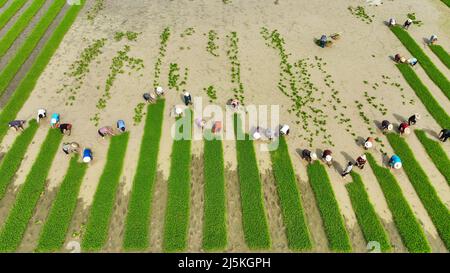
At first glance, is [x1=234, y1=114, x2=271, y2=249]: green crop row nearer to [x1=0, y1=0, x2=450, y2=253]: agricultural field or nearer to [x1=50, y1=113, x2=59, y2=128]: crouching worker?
[x1=0, y1=0, x2=450, y2=253]: agricultural field

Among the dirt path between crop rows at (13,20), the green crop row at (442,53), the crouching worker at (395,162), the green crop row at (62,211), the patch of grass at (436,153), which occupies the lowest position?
the green crop row at (62,211)

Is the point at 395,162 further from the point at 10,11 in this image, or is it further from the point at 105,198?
the point at 10,11

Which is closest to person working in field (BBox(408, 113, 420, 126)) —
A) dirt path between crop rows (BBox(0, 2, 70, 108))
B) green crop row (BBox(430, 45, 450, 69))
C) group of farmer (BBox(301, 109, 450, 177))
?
group of farmer (BBox(301, 109, 450, 177))

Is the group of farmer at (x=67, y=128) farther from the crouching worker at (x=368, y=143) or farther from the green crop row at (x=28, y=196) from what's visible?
the crouching worker at (x=368, y=143)

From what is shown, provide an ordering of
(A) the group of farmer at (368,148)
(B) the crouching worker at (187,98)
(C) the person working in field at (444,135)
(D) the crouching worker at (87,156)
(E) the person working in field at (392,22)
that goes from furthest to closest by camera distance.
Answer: (E) the person working in field at (392,22) → (B) the crouching worker at (187,98) → (C) the person working in field at (444,135) → (D) the crouching worker at (87,156) → (A) the group of farmer at (368,148)

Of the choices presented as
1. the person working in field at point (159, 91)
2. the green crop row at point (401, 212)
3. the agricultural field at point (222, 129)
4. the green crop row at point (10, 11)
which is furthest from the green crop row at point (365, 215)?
the green crop row at point (10, 11)

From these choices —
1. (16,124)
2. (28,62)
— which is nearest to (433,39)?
(16,124)
